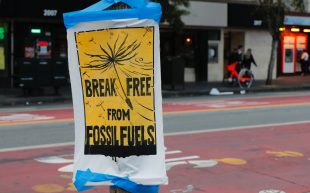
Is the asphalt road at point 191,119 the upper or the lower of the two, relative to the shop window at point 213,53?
lower

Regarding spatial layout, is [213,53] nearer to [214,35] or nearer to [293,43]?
[214,35]

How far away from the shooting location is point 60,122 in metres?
12.6

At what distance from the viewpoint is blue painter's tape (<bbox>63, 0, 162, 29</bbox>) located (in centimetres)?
365

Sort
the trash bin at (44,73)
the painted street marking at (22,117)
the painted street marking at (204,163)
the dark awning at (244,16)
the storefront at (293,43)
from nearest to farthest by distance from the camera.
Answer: the painted street marking at (204,163) → the painted street marking at (22,117) → the trash bin at (44,73) → the dark awning at (244,16) → the storefront at (293,43)

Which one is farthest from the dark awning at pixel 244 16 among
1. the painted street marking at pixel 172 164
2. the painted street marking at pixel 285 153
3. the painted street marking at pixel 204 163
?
the painted street marking at pixel 172 164

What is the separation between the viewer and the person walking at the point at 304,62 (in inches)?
1267

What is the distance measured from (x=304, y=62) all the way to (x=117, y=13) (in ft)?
101

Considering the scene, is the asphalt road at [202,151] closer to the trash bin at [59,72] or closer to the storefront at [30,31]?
the trash bin at [59,72]

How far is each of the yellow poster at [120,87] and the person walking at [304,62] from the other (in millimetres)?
29684

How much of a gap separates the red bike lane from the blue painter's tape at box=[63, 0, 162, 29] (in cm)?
309

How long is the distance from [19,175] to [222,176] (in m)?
2.74

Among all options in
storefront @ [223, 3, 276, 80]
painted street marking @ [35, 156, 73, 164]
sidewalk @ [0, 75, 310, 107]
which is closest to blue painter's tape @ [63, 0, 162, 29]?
painted street marking @ [35, 156, 73, 164]

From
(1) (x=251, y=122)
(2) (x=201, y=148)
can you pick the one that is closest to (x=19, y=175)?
(2) (x=201, y=148)

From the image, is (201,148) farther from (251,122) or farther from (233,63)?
(233,63)
